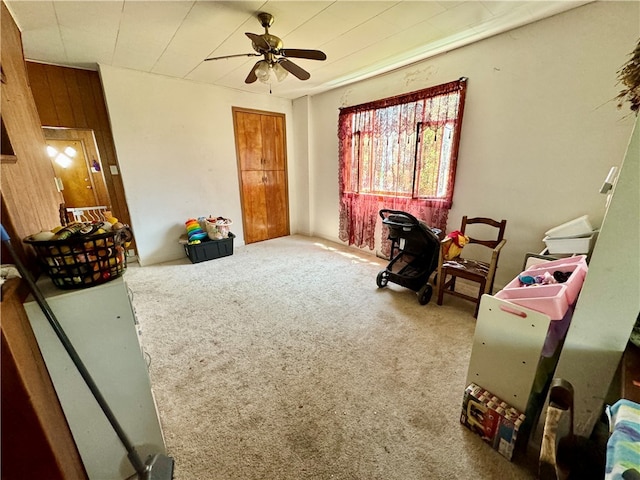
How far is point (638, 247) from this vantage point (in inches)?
34.0

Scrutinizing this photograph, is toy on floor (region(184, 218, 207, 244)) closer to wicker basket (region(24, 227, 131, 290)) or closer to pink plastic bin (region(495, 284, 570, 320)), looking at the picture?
wicker basket (region(24, 227, 131, 290))

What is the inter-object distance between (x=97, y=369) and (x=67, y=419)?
7.6 inches

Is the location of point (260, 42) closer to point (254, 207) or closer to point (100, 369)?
point (100, 369)

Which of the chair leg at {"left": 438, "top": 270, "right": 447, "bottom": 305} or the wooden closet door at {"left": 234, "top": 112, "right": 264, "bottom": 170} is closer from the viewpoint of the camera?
the chair leg at {"left": 438, "top": 270, "right": 447, "bottom": 305}

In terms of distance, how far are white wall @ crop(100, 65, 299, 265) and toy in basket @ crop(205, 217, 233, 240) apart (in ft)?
1.26

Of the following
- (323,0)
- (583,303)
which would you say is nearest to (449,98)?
(323,0)

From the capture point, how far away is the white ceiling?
1.92 m

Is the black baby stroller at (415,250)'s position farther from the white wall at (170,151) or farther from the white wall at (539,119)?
the white wall at (170,151)

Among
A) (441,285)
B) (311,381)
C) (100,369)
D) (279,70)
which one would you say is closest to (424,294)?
(441,285)

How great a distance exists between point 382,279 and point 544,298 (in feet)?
5.62

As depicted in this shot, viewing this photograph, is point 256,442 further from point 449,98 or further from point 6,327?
point 449,98

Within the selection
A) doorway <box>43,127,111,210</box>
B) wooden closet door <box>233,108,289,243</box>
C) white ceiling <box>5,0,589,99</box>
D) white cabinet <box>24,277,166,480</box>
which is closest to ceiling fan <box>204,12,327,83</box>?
white ceiling <box>5,0,589,99</box>

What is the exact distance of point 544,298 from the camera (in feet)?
3.69

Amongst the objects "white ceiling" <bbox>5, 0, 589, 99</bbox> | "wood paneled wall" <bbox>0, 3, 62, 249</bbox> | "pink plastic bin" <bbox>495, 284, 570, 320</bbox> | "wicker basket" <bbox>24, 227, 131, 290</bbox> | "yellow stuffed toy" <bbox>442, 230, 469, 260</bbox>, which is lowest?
"yellow stuffed toy" <bbox>442, 230, 469, 260</bbox>
